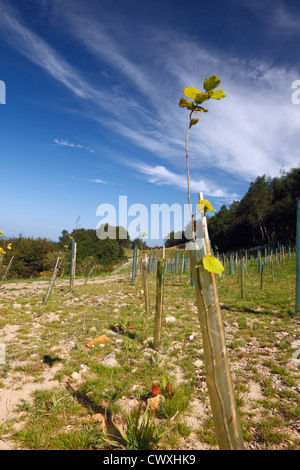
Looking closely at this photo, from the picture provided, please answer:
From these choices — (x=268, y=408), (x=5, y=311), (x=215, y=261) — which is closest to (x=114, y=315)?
(x=5, y=311)

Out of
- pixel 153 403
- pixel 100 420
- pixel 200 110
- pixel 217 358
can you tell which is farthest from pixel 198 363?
pixel 200 110

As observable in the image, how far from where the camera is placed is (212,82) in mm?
1299

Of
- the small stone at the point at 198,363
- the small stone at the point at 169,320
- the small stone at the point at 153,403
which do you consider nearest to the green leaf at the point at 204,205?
the small stone at the point at 153,403

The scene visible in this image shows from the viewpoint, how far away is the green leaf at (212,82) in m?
1.30

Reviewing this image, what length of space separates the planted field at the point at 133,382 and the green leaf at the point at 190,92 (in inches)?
107

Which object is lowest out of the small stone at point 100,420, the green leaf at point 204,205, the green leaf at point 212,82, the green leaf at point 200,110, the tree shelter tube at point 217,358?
the small stone at point 100,420

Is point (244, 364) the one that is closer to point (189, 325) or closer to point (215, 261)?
point (189, 325)

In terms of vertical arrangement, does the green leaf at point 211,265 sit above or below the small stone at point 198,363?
above

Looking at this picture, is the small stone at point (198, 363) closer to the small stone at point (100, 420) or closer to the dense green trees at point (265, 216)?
the small stone at point (100, 420)

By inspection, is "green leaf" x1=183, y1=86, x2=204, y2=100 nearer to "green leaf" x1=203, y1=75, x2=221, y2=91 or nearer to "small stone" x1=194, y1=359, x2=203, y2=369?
"green leaf" x1=203, y1=75, x2=221, y2=91

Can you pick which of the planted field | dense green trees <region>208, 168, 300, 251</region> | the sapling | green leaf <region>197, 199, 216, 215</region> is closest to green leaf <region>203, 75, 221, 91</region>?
green leaf <region>197, 199, 216, 215</region>

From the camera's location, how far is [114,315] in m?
6.96

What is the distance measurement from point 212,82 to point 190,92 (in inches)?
5.3

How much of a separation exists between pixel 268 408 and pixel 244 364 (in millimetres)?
1152
